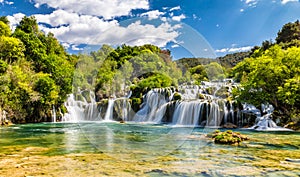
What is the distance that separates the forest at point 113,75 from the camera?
394 inches

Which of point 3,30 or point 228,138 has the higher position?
point 3,30

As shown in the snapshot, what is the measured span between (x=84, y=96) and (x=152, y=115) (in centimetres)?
1021

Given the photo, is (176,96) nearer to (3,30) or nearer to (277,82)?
(277,82)

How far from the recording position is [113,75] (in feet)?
58.3

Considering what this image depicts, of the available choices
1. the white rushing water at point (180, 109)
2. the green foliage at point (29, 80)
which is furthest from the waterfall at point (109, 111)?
the green foliage at point (29, 80)

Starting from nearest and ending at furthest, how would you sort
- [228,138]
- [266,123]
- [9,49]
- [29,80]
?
1. [228,138]
2. [266,123]
3. [29,80]
4. [9,49]

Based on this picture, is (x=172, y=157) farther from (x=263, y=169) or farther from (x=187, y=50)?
(x=187, y=50)

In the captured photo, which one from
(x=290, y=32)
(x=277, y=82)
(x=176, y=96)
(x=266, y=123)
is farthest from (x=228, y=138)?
(x=290, y=32)

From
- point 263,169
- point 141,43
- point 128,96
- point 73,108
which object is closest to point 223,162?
point 263,169

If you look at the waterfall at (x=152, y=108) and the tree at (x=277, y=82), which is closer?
the tree at (x=277, y=82)

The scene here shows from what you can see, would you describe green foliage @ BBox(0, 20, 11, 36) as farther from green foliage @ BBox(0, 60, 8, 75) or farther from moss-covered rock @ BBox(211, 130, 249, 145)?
moss-covered rock @ BBox(211, 130, 249, 145)

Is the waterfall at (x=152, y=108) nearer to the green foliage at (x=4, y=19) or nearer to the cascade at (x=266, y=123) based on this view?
the cascade at (x=266, y=123)

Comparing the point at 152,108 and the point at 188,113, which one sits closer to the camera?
the point at 188,113

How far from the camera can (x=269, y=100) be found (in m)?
18.5
